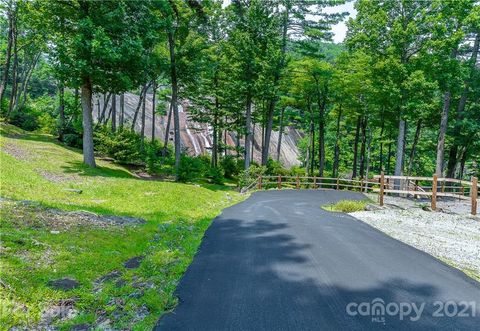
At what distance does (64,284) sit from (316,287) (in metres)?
3.89

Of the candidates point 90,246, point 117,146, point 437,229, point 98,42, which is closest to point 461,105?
point 437,229

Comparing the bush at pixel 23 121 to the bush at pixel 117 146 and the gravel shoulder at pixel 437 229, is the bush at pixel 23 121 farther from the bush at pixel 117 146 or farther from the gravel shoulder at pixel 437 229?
the gravel shoulder at pixel 437 229

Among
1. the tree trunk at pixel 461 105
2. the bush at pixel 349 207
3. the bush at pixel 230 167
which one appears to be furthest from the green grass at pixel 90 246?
the tree trunk at pixel 461 105

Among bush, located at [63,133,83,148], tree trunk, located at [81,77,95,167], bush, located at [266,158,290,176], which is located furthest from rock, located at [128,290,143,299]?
bush, located at [266,158,290,176]

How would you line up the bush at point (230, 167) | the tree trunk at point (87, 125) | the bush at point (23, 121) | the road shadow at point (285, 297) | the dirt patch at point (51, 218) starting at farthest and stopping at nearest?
the bush at point (230, 167) < the bush at point (23, 121) < the tree trunk at point (87, 125) < the dirt patch at point (51, 218) < the road shadow at point (285, 297)

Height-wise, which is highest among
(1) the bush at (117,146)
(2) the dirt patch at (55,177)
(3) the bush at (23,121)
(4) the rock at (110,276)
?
(3) the bush at (23,121)

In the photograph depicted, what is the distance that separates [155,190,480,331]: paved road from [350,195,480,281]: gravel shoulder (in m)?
0.66

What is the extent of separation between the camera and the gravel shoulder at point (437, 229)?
7.31m

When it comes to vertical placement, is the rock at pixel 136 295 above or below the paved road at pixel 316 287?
below

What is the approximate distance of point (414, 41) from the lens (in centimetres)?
2100

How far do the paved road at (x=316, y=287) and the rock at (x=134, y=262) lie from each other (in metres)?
1.11

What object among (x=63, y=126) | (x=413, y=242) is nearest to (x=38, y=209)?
(x=413, y=242)

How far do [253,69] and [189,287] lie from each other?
853 inches

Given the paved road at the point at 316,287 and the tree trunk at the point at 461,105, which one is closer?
the paved road at the point at 316,287
